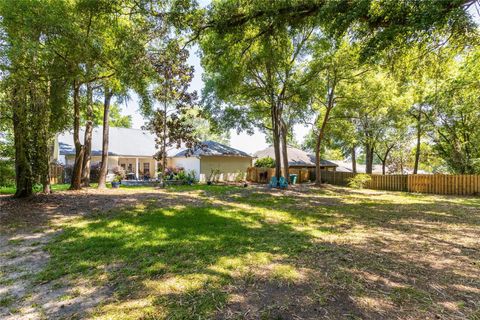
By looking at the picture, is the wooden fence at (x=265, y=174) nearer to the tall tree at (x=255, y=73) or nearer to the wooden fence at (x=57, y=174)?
the tall tree at (x=255, y=73)

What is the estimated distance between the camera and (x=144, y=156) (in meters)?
23.5

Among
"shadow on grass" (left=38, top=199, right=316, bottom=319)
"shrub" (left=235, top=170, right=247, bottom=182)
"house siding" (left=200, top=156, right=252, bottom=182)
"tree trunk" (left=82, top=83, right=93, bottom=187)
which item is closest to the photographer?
"shadow on grass" (left=38, top=199, right=316, bottom=319)

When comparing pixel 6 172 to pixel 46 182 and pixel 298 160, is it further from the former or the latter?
pixel 298 160

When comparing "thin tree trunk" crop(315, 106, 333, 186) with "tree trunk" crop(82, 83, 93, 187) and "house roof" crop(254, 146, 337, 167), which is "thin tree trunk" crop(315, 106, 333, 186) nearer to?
"house roof" crop(254, 146, 337, 167)

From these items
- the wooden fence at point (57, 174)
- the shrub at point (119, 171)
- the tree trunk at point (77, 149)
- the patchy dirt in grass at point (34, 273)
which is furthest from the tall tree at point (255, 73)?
the wooden fence at point (57, 174)

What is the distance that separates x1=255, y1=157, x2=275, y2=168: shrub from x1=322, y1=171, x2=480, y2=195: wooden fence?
8.90 metres

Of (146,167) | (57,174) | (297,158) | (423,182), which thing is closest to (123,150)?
(146,167)

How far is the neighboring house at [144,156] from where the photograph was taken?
22.0 meters

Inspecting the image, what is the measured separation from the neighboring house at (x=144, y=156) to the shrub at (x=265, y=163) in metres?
0.90

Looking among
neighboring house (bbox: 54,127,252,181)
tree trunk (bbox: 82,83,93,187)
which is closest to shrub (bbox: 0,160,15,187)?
tree trunk (bbox: 82,83,93,187)

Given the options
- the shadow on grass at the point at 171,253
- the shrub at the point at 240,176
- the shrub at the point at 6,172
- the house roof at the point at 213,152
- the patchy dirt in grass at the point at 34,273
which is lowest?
the patchy dirt in grass at the point at 34,273

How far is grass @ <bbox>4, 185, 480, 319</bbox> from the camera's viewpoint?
2796mm

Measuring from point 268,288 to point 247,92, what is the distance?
15.3 m

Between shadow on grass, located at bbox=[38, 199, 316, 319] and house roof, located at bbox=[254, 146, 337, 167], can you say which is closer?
shadow on grass, located at bbox=[38, 199, 316, 319]
